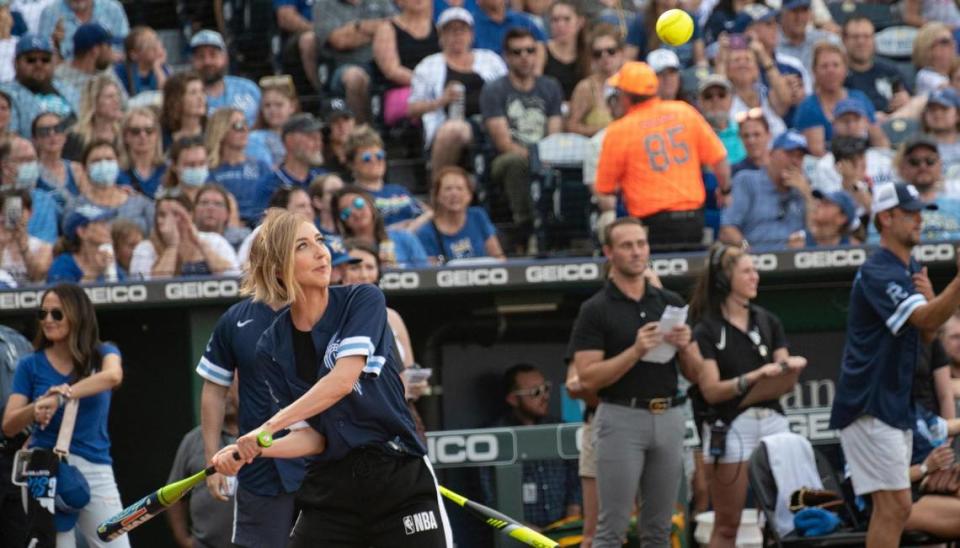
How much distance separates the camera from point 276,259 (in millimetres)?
5250

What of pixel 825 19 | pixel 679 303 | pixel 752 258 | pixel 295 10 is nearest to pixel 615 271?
pixel 679 303

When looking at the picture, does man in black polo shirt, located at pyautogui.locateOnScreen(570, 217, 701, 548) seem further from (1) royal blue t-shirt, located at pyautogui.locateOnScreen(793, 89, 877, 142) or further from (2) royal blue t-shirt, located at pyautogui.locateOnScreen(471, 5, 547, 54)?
(2) royal blue t-shirt, located at pyautogui.locateOnScreen(471, 5, 547, 54)

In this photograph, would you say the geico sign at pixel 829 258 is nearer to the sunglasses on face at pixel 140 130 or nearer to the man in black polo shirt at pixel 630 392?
the man in black polo shirt at pixel 630 392

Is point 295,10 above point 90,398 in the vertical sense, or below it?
above

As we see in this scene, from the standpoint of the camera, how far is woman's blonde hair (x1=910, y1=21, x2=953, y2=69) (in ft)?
41.1

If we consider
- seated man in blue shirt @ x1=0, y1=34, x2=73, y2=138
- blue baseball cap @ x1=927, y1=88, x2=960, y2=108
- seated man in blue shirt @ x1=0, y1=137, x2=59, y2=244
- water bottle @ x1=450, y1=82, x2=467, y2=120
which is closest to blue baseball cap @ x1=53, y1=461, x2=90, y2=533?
seated man in blue shirt @ x1=0, y1=137, x2=59, y2=244

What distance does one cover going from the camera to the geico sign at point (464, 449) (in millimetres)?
8633

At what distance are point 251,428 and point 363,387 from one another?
147 cm

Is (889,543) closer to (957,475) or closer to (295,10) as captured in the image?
(957,475)

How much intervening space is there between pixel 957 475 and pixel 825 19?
6.48 meters

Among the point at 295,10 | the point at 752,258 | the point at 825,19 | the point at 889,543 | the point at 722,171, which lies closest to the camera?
the point at 889,543

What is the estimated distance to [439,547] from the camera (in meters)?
5.26

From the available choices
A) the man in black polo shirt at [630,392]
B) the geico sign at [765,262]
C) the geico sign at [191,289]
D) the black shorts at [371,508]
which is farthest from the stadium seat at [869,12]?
the black shorts at [371,508]

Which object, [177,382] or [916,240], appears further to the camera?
[177,382]
